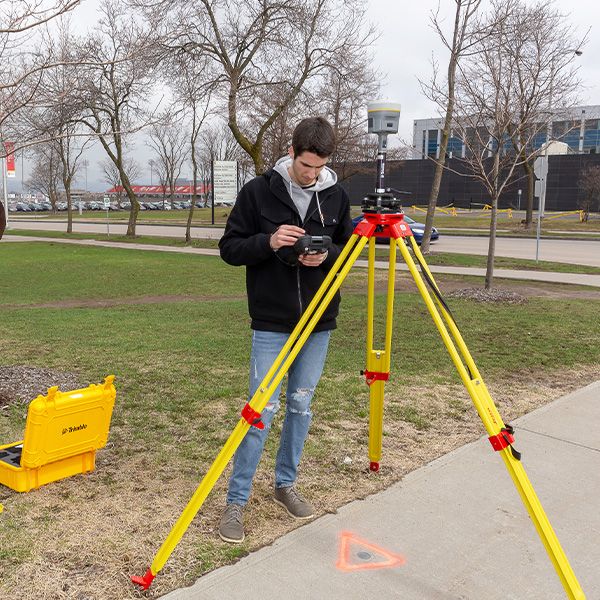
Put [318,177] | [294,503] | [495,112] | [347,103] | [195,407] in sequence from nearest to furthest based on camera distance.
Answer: [318,177], [294,503], [195,407], [495,112], [347,103]

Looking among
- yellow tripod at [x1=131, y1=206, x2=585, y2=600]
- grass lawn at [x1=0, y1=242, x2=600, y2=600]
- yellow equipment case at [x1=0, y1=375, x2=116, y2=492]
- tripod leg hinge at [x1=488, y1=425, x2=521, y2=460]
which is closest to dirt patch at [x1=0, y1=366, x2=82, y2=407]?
grass lawn at [x1=0, y1=242, x2=600, y2=600]

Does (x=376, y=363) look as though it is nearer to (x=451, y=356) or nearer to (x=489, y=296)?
(x=451, y=356)

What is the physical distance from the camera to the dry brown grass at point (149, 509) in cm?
280

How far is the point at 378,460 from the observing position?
3898 millimetres

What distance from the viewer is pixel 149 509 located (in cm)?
343

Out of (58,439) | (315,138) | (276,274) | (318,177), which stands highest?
(315,138)

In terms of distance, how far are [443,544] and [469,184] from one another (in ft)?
205

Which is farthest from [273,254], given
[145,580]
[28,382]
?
[28,382]

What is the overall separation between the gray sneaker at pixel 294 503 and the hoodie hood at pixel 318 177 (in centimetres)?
157

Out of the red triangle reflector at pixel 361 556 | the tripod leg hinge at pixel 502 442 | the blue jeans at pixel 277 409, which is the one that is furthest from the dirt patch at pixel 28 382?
the tripod leg hinge at pixel 502 442

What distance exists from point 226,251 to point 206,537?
1364mm

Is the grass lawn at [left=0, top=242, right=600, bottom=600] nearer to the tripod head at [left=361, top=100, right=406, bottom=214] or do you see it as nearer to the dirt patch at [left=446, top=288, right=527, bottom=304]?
the dirt patch at [left=446, top=288, right=527, bottom=304]

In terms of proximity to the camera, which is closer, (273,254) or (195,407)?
(273,254)

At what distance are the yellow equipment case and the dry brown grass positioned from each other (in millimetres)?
75
